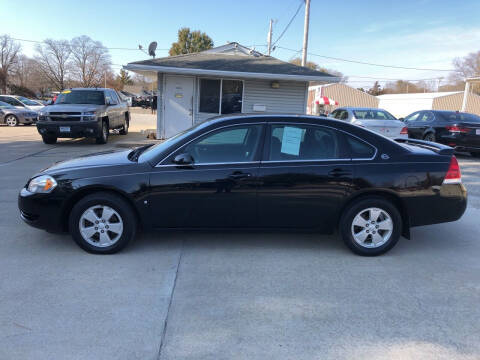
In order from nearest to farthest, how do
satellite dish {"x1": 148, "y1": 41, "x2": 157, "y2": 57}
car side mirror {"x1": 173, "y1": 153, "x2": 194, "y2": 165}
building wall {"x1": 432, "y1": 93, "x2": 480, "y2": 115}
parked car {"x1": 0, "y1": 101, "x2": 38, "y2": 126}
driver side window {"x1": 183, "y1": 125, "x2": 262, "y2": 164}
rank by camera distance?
car side mirror {"x1": 173, "y1": 153, "x2": 194, "y2": 165} → driver side window {"x1": 183, "y1": 125, "x2": 262, "y2": 164} → satellite dish {"x1": 148, "y1": 41, "x2": 157, "y2": 57} → parked car {"x1": 0, "y1": 101, "x2": 38, "y2": 126} → building wall {"x1": 432, "y1": 93, "x2": 480, "y2": 115}

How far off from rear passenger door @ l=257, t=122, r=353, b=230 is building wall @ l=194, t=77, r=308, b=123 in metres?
9.13

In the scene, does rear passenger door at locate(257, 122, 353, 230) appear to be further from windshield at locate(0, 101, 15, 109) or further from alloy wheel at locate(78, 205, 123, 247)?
windshield at locate(0, 101, 15, 109)

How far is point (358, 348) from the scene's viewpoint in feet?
8.46

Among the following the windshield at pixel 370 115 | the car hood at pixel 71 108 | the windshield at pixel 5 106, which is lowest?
the windshield at pixel 5 106

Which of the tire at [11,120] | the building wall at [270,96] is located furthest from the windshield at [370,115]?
the tire at [11,120]

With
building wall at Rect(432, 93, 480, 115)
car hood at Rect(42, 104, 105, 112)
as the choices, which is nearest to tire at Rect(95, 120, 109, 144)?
car hood at Rect(42, 104, 105, 112)

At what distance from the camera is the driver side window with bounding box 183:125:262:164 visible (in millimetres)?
4027

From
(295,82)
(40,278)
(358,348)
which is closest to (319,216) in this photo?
(358,348)

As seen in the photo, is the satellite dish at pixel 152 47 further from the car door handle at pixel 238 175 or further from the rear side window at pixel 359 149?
the rear side window at pixel 359 149

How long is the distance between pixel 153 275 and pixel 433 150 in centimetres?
351

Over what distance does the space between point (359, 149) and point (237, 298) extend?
6.99ft

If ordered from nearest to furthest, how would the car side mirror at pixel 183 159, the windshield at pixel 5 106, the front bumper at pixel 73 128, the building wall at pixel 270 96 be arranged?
the car side mirror at pixel 183 159
the front bumper at pixel 73 128
the building wall at pixel 270 96
the windshield at pixel 5 106

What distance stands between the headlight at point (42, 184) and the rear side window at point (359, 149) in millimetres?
3252

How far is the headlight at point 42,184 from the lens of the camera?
12.9 feet
